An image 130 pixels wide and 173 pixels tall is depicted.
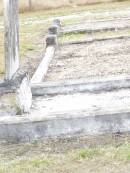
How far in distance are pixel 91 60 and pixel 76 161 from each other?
16.4 feet

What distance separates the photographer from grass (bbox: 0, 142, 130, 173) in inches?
199

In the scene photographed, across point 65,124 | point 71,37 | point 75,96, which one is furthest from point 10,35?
point 71,37

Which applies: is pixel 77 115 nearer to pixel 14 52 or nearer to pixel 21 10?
pixel 14 52

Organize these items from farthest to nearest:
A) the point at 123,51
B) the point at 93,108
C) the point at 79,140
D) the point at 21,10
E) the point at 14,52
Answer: the point at 21,10
the point at 123,51
the point at 14,52
the point at 93,108
the point at 79,140

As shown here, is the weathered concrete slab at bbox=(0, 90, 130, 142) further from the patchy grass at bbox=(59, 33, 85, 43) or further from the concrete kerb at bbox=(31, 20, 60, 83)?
the patchy grass at bbox=(59, 33, 85, 43)

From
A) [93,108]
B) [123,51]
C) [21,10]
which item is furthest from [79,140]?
[21,10]

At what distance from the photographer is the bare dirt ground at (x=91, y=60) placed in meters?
8.99

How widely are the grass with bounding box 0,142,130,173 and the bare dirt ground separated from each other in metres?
3.38

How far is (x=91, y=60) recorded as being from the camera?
10.1 meters

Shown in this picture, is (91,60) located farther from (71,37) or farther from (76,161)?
(76,161)

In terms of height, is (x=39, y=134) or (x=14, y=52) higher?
(x=14, y=52)

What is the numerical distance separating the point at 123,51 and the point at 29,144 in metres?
5.20

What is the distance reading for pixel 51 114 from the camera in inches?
238

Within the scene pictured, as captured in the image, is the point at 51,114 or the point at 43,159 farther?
Result: the point at 51,114
